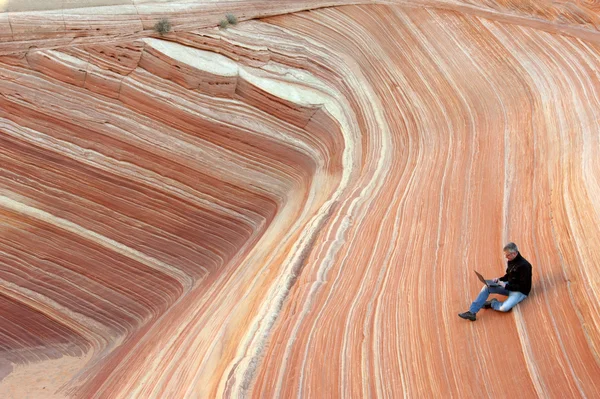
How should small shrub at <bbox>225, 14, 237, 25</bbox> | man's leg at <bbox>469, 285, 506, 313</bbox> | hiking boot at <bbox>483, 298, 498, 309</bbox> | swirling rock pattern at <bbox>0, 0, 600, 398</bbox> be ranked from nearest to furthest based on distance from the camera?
man's leg at <bbox>469, 285, 506, 313</bbox>, hiking boot at <bbox>483, 298, 498, 309</bbox>, swirling rock pattern at <bbox>0, 0, 600, 398</bbox>, small shrub at <bbox>225, 14, 237, 25</bbox>

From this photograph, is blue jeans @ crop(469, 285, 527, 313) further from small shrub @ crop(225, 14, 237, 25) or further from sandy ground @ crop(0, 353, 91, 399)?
small shrub @ crop(225, 14, 237, 25)

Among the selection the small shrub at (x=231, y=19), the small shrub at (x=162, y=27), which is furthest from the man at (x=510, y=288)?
the small shrub at (x=231, y=19)

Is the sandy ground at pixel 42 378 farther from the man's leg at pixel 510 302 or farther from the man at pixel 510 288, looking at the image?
the man's leg at pixel 510 302

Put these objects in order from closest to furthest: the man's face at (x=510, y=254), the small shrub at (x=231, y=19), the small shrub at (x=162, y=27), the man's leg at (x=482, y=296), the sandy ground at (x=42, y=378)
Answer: the man's face at (x=510, y=254), the man's leg at (x=482, y=296), the sandy ground at (x=42, y=378), the small shrub at (x=162, y=27), the small shrub at (x=231, y=19)

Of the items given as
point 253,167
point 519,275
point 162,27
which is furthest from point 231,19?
point 519,275

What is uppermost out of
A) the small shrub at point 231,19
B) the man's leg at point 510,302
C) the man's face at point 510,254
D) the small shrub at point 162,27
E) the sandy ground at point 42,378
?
the small shrub at point 231,19

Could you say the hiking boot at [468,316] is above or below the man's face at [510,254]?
below

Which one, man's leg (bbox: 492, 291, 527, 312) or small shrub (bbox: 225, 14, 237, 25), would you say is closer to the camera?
man's leg (bbox: 492, 291, 527, 312)

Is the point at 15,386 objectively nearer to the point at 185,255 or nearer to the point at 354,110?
the point at 185,255

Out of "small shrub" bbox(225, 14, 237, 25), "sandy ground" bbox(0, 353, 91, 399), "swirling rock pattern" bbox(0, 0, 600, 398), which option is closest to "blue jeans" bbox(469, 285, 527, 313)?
"swirling rock pattern" bbox(0, 0, 600, 398)
